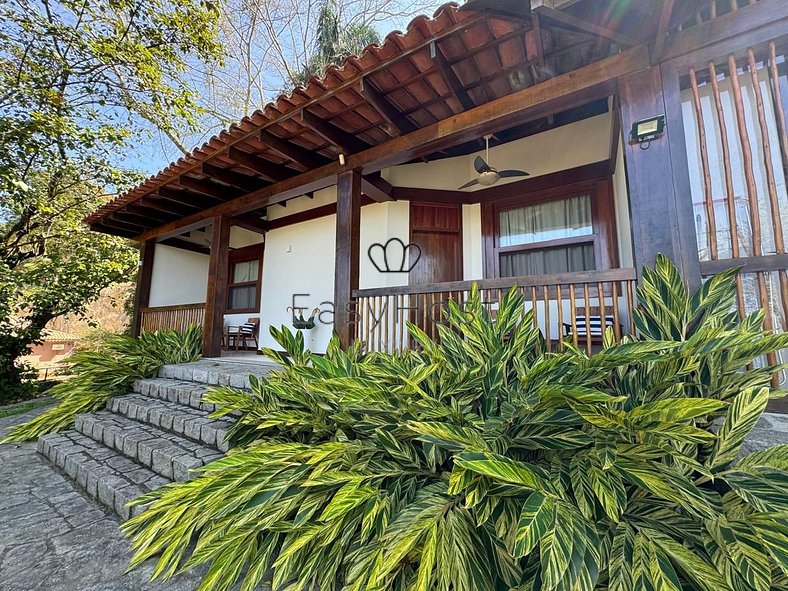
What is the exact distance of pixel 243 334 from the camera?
6.46 m

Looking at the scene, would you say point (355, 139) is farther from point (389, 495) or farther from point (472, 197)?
point (389, 495)

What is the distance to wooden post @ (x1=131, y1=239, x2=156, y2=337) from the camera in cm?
618

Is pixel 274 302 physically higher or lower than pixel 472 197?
lower

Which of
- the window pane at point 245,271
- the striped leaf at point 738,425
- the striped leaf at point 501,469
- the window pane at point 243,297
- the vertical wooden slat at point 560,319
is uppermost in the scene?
the window pane at point 245,271

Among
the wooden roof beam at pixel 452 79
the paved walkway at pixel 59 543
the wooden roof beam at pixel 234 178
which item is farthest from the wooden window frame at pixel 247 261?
the wooden roof beam at pixel 452 79

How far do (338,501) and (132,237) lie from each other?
291 inches

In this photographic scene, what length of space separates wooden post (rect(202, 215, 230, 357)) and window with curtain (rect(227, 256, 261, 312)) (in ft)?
5.33

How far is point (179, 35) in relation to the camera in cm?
610

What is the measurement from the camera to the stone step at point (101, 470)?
2166mm

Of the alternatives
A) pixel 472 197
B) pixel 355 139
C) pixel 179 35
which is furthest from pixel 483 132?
pixel 179 35

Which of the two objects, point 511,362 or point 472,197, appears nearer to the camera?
point 511,362

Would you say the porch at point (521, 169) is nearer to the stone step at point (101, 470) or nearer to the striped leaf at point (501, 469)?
the striped leaf at point (501, 469)

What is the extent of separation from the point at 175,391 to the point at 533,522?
357 cm

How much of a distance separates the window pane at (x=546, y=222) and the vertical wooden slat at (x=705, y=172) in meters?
1.80
